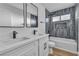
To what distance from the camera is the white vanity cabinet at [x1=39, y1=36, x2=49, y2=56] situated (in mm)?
1116

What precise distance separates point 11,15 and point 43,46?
0.78 metres

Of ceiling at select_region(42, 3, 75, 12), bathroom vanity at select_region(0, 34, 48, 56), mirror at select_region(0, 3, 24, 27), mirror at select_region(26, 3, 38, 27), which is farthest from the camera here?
mirror at select_region(26, 3, 38, 27)

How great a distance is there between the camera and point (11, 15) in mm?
990

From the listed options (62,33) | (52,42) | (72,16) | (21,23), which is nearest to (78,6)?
(72,16)

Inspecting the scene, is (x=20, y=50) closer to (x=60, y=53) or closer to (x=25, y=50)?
(x=25, y=50)

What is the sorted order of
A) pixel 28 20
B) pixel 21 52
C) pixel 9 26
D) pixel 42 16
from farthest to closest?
pixel 28 20, pixel 42 16, pixel 9 26, pixel 21 52

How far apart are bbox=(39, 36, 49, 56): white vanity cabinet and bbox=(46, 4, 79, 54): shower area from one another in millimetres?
123

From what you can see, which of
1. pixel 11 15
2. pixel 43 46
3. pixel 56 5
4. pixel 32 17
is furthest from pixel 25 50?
pixel 56 5

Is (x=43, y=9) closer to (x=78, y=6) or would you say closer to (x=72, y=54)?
(x=78, y=6)

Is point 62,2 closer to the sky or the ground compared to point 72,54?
closer to the sky

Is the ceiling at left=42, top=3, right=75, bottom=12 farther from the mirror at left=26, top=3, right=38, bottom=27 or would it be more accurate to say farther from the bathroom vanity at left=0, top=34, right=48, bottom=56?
the bathroom vanity at left=0, top=34, right=48, bottom=56

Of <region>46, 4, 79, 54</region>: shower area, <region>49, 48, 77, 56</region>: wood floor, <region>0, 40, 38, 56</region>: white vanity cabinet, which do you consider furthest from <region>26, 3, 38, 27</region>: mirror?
<region>49, 48, 77, 56</region>: wood floor

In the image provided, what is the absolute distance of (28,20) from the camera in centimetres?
129

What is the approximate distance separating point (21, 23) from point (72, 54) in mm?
1057
